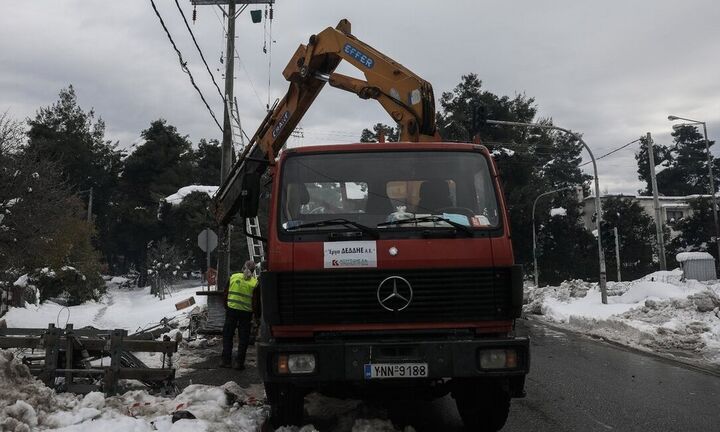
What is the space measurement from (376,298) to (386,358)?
1.56 ft

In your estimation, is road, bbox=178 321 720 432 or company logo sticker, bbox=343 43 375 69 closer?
road, bbox=178 321 720 432

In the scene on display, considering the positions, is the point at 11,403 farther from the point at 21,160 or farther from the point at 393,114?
the point at 21,160

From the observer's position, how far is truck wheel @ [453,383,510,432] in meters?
5.21

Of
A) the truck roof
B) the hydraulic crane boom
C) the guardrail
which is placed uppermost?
the hydraulic crane boom

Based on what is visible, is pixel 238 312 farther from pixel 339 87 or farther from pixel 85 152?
pixel 85 152

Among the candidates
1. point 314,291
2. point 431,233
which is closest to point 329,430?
point 314,291

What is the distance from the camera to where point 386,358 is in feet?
14.9

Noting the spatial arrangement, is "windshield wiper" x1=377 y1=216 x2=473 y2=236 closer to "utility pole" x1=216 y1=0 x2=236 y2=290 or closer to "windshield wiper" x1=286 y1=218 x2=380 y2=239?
"windshield wiper" x1=286 y1=218 x2=380 y2=239

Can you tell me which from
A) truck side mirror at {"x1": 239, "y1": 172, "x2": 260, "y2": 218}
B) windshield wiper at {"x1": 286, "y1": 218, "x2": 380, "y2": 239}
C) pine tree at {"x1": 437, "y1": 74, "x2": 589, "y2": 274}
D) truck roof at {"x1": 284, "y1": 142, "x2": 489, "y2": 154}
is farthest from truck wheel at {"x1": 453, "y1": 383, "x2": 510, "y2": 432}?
pine tree at {"x1": 437, "y1": 74, "x2": 589, "y2": 274}

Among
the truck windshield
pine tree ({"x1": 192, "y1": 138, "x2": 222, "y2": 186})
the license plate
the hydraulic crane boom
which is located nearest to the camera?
the license plate

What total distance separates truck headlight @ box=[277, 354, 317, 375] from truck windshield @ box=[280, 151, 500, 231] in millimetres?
1036

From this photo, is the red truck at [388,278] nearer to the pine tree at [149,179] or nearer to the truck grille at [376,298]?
the truck grille at [376,298]

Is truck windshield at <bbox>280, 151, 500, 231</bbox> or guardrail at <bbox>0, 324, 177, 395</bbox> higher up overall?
truck windshield at <bbox>280, 151, 500, 231</bbox>

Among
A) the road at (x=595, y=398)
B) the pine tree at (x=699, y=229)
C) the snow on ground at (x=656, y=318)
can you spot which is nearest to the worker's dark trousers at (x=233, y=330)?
the road at (x=595, y=398)
